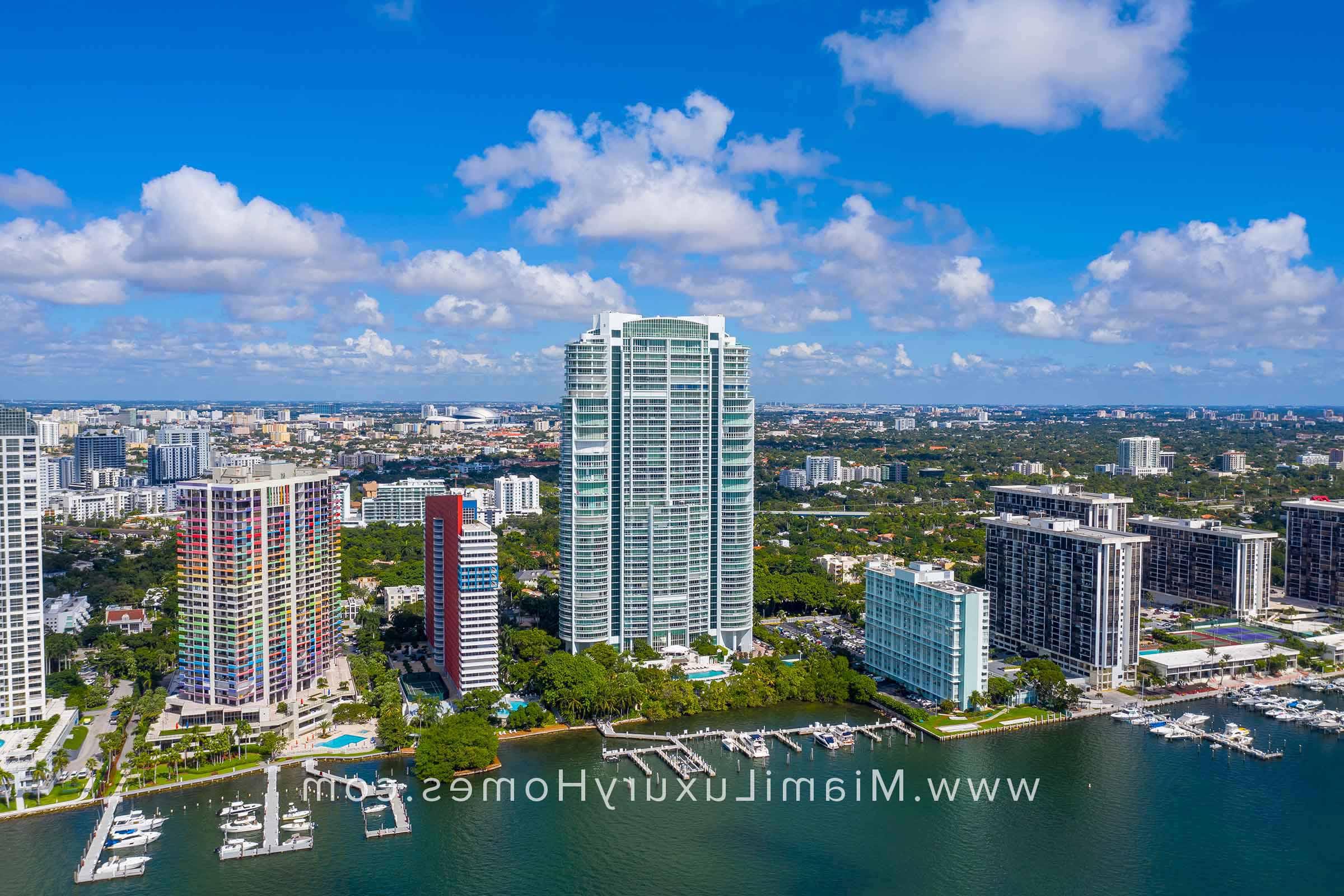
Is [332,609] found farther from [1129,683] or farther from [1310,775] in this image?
[1310,775]

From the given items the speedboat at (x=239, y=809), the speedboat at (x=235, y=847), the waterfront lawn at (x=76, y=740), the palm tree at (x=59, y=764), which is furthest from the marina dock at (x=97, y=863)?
the waterfront lawn at (x=76, y=740)

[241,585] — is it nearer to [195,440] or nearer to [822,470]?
[822,470]

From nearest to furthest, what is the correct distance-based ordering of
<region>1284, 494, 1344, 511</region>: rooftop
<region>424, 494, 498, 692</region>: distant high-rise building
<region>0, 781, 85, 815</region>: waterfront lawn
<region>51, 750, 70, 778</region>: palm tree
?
<region>0, 781, 85, 815</region>: waterfront lawn < <region>51, 750, 70, 778</region>: palm tree < <region>424, 494, 498, 692</region>: distant high-rise building < <region>1284, 494, 1344, 511</region>: rooftop

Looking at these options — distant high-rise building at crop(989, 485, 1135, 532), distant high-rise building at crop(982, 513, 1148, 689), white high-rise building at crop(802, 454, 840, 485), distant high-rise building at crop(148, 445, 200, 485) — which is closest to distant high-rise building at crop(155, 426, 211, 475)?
distant high-rise building at crop(148, 445, 200, 485)

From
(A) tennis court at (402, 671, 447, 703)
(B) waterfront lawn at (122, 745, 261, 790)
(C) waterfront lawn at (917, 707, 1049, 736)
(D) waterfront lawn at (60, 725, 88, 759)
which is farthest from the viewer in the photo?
(A) tennis court at (402, 671, 447, 703)

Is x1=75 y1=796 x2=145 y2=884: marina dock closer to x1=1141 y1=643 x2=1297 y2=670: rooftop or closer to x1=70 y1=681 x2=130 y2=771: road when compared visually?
x1=70 y1=681 x2=130 y2=771: road
